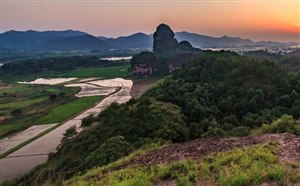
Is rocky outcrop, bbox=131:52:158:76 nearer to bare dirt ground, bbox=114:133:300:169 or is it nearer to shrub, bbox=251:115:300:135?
shrub, bbox=251:115:300:135

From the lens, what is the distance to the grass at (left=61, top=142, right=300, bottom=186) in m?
7.38

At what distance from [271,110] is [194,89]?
251 inches

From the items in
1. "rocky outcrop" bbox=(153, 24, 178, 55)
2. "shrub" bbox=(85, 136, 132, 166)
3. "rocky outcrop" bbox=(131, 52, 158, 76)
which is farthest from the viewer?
"rocky outcrop" bbox=(153, 24, 178, 55)

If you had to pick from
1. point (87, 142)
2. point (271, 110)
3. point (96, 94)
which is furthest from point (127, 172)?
point (96, 94)

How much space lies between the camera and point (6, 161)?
1022 inches

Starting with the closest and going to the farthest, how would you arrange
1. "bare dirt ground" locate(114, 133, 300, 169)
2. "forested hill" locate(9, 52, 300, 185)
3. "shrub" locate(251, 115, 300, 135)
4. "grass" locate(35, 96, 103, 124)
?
1. "bare dirt ground" locate(114, 133, 300, 169)
2. "shrub" locate(251, 115, 300, 135)
3. "forested hill" locate(9, 52, 300, 185)
4. "grass" locate(35, 96, 103, 124)

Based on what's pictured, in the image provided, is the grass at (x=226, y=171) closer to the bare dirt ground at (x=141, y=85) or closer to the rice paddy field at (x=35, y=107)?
the rice paddy field at (x=35, y=107)

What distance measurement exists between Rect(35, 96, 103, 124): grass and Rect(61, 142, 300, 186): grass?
29.6m

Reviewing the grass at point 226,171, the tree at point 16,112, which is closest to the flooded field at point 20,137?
the tree at point 16,112

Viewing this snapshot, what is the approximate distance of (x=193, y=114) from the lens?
859 inches

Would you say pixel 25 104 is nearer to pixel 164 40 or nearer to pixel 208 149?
pixel 208 149

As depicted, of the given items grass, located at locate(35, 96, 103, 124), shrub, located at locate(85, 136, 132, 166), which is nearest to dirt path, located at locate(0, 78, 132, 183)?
grass, located at locate(35, 96, 103, 124)

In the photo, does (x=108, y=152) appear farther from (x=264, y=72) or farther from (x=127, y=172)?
(x=264, y=72)

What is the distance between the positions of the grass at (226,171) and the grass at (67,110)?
97.3ft
